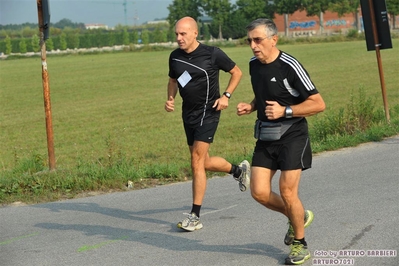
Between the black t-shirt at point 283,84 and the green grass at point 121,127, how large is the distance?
452 cm

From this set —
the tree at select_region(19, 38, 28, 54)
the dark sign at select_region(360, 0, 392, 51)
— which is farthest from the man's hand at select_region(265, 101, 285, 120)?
the tree at select_region(19, 38, 28, 54)

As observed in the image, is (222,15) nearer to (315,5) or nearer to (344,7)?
(315,5)

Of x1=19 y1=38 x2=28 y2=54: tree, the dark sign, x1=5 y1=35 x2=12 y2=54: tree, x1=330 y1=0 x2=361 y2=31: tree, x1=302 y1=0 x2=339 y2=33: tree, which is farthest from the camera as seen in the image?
x1=302 y1=0 x2=339 y2=33: tree

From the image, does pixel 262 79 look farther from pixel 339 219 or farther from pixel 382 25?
pixel 382 25

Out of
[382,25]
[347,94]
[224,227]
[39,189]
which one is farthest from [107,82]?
[224,227]

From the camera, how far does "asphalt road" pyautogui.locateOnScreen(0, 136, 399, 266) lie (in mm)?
6914

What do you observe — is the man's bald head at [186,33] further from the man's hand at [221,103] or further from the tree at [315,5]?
the tree at [315,5]

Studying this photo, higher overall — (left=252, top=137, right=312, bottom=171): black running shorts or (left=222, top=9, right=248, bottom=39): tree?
(left=222, top=9, right=248, bottom=39): tree

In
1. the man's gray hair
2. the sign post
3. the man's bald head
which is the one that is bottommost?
the man's gray hair

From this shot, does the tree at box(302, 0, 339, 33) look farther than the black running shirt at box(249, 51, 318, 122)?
Yes

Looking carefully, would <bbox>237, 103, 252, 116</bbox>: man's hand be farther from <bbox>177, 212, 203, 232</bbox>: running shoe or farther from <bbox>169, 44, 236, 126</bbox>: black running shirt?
<bbox>177, 212, 203, 232</bbox>: running shoe

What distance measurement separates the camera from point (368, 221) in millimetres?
7922

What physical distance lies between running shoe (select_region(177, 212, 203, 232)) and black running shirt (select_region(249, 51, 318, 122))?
182 cm

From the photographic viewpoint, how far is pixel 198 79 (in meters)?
8.25
